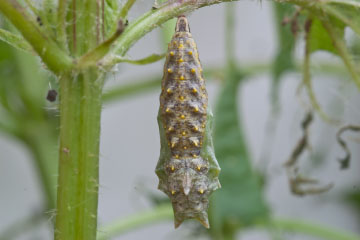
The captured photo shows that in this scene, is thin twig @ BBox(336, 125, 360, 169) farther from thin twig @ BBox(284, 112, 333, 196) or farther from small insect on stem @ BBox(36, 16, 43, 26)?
small insect on stem @ BBox(36, 16, 43, 26)

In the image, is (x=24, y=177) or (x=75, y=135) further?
(x=24, y=177)

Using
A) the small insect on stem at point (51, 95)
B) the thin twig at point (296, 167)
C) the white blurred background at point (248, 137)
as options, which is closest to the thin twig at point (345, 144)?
the thin twig at point (296, 167)

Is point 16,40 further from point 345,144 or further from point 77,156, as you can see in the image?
point 345,144

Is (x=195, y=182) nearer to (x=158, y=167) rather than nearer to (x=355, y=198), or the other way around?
(x=158, y=167)

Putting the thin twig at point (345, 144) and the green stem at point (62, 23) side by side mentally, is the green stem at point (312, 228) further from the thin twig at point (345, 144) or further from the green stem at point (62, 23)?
the green stem at point (62, 23)

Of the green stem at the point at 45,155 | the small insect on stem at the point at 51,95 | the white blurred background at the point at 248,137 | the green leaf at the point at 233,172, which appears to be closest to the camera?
the small insect on stem at the point at 51,95

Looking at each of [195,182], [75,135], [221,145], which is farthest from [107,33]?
[221,145]
